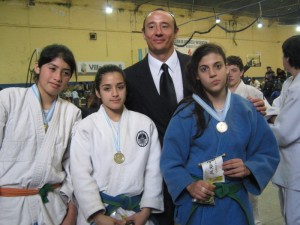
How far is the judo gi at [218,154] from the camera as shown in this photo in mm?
1433

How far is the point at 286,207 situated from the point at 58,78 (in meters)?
1.82

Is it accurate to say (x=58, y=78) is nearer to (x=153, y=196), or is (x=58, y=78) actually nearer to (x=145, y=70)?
(x=145, y=70)

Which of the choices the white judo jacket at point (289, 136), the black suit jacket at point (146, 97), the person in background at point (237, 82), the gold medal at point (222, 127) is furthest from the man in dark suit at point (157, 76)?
the person in background at point (237, 82)

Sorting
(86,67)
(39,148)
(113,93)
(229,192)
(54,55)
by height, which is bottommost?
(229,192)

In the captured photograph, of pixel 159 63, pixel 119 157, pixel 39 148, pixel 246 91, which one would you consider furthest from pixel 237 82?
pixel 39 148

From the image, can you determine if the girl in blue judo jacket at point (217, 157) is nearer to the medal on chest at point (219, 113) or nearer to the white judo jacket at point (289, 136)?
the medal on chest at point (219, 113)

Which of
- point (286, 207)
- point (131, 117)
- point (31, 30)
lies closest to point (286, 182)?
point (286, 207)

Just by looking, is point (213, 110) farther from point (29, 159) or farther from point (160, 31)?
point (29, 159)

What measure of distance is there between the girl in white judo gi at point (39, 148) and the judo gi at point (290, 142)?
4.66ft

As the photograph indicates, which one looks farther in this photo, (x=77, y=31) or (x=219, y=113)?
(x=77, y=31)

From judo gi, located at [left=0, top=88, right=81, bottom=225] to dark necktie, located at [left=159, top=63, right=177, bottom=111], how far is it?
0.64 m

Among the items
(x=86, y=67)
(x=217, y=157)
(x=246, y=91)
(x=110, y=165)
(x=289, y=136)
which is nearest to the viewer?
(x=217, y=157)

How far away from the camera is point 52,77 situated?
159 centimetres

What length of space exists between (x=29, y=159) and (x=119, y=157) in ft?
1.47
